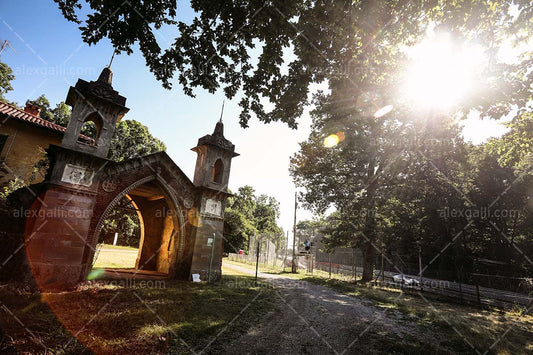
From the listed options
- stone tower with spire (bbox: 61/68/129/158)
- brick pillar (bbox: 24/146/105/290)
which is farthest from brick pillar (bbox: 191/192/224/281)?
stone tower with spire (bbox: 61/68/129/158)

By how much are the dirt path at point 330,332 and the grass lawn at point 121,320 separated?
0.56m

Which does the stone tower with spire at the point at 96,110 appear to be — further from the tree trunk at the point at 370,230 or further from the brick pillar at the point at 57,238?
the tree trunk at the point at 370,230

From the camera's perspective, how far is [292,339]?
5.70m

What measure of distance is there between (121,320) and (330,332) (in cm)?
529

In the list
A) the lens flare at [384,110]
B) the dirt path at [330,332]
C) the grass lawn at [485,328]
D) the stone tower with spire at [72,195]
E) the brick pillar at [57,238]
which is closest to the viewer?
the dirt path at [330,332]

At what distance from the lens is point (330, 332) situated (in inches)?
252

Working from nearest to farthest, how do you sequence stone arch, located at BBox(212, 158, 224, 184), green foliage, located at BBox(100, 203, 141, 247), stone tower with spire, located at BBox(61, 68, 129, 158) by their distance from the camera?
1. stone tower with spire, located at BBox(61, 68, 129, 158)
2. stone arch, located at BBox(212, 158, 224, 184)
3. green foliage, located at BBox(100, 203, 141, 247)

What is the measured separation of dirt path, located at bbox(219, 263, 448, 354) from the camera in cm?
523

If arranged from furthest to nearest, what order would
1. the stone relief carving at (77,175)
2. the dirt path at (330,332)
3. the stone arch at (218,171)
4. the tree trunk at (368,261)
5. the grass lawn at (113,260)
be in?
the tree trunk at (368,261)
the grass lawn at (113,260)
the stone arch at (218,171)
the stone relief carving at (77,175)
the dirt path at (330,332)

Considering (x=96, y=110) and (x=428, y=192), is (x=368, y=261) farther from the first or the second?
(x=96, y=110)

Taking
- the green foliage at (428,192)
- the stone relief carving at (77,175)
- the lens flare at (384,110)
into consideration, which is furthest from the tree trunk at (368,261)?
the stone relief carving at (77,175)

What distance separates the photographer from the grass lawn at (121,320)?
14.1 ft

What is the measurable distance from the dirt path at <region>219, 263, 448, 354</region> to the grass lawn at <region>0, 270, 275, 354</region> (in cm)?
56

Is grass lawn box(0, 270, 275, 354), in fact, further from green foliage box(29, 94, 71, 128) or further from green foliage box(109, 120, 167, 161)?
green foliage box(29, 94, 71, 128)
